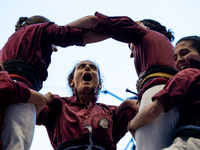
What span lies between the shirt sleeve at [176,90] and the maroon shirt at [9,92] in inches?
45.4

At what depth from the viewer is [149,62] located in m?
3.45

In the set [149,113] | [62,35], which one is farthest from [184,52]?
[62,35]

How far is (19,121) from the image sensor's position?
2.93m

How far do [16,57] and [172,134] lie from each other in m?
1.80

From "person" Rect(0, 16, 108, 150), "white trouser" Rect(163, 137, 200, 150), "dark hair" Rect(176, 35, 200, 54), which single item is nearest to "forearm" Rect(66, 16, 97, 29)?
"person" Rect(0, 16, 108, 150)

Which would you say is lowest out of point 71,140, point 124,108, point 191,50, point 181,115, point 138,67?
point 71,140

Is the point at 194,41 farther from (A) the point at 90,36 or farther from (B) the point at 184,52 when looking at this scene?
(A) the point at 90,36

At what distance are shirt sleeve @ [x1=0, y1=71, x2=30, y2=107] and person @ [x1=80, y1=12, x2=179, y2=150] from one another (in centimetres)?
109

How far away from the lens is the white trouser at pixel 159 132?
Result: 2.78 meters

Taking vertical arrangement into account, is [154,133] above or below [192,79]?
below

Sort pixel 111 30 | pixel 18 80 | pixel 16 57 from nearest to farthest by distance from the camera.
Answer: pixel 18 80 < pixel 16 57 < pixel 111 30

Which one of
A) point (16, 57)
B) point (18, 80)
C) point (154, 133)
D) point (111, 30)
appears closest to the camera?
point (154, 133)

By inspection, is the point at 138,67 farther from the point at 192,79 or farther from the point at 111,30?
the point at 192,79

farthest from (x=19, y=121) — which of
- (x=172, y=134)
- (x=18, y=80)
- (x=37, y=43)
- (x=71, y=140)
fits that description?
(x=172, y=134)
